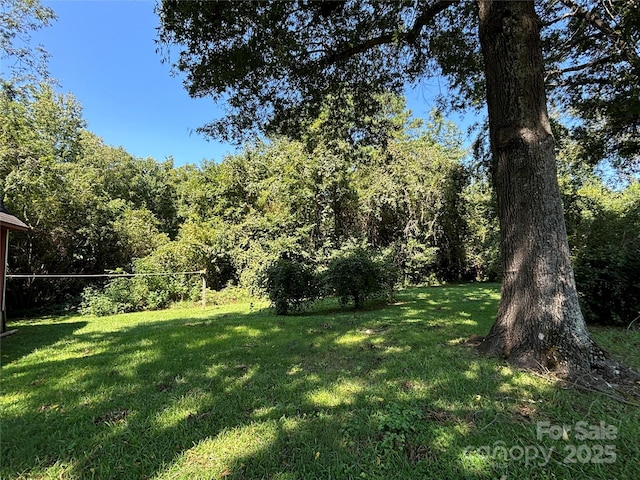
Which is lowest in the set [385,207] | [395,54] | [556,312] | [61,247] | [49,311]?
[49,311]

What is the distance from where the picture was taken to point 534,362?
9.05ft

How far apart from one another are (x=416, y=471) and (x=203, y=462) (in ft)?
3.65

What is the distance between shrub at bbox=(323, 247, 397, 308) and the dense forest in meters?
0.94

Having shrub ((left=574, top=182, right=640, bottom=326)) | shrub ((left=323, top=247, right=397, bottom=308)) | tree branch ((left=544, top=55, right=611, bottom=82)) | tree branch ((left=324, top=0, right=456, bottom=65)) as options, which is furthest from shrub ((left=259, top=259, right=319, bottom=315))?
tree branch ((left=544, top=55, right=611, bottom=82))

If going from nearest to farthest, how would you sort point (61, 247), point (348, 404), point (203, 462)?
point (203, 462) < point (348, 404) < point (61, 247)

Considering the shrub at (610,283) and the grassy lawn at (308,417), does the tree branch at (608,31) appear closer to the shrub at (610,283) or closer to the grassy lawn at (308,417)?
the shrub at (610,283)

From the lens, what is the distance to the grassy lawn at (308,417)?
5.36 ft

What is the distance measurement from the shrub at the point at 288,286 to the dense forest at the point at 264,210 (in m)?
1.74

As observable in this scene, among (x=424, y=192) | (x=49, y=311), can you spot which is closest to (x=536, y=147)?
(x=424, y=192)

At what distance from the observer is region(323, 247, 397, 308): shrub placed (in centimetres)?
701

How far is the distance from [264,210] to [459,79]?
31.8 feet

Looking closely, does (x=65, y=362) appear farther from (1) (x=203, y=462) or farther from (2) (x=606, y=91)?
(2) (x=606, y=91)

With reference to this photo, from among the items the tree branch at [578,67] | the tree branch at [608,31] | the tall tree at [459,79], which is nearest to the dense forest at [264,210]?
the tree branch at [578,67]

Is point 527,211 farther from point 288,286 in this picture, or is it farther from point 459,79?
point 288,286
